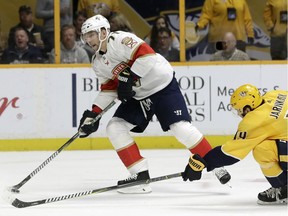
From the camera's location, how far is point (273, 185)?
15.8ft

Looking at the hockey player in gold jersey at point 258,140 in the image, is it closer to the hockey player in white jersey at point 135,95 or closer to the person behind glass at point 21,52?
the hockey player in white jersey at point 135,95

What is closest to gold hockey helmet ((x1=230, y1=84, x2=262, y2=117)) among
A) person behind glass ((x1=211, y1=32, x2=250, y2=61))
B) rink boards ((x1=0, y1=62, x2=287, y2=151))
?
rink boards ((x1=0, y1=62, x2=287, y2=151))

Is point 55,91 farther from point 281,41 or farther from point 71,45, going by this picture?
point 281,41

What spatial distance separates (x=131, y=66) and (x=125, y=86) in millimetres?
160

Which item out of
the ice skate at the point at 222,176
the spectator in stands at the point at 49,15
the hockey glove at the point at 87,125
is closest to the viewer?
the ice skate at the point at 222,176

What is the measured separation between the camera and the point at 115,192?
215 inches

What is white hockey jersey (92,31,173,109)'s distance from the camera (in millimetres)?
5402

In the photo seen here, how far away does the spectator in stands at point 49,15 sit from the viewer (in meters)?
7.69

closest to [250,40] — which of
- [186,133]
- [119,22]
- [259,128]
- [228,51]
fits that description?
[228,51]

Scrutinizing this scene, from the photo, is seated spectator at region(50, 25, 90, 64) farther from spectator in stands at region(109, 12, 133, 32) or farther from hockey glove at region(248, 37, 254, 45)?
hockey glove at region(248, 37, 254, 45)

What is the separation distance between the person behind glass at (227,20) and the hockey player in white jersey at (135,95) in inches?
90.5

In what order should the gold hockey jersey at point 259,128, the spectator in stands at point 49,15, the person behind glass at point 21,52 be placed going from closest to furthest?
the gold hockey jersey at point 259,128, the person behind glass at point 21,52, the spectator in stands at point 49,15

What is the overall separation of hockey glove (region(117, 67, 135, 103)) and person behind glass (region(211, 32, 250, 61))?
7.90 ft

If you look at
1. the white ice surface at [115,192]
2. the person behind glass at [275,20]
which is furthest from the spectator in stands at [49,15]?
the person behind glass at [275,20]
